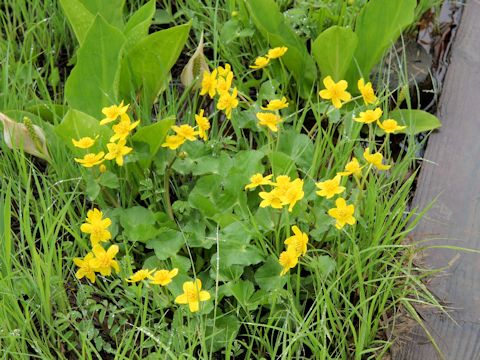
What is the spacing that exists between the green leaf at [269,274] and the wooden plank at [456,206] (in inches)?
12.3

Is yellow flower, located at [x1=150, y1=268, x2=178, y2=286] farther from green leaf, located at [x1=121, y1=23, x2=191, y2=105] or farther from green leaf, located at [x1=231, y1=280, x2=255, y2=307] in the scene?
green leaf, located at [x1=121, y1=23, x2=191, y2=105]

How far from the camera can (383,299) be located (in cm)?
166

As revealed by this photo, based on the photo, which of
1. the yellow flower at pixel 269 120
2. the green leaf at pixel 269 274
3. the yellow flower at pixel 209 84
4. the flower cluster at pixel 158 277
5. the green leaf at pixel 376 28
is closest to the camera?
the flower cluster at pixel 158 277

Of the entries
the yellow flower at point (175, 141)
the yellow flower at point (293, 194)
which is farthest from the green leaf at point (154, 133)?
the yellow flower at point (293, 194)

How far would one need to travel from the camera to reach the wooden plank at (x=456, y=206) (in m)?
1.74

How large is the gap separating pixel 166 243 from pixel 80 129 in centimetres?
33

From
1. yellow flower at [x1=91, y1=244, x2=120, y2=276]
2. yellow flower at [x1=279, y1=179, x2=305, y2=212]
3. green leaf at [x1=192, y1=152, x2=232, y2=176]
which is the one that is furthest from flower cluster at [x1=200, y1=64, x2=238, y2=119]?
yellow flower at [x1=91, y1=244, x2=120, y2=276]

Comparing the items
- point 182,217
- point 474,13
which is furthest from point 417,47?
point 182,217

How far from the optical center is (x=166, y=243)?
5.83 feet

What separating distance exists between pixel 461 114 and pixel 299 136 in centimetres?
57

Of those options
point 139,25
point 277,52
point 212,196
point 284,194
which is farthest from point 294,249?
point 139,25

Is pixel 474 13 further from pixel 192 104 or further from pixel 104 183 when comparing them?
pixel 104 183

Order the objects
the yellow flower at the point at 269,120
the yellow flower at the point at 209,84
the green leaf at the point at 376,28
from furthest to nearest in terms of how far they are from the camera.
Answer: the green leaf at the point at 376,28
the yellow flower at the point at 209,84
the yellow flower at the point at 269,120

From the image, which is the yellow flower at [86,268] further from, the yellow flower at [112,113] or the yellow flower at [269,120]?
the yellow flower at [269,120]
